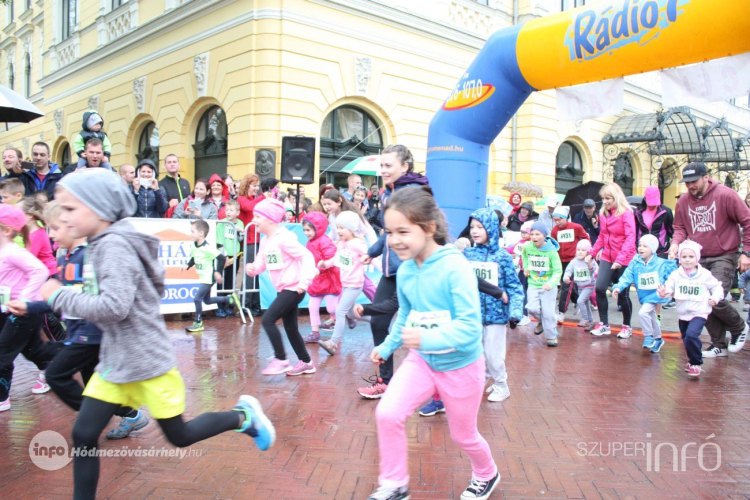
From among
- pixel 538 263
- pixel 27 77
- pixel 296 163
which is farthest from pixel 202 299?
pixel 27 77

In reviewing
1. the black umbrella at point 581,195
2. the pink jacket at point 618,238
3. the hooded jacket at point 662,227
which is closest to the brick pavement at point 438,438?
the pink jacket at point 618,238

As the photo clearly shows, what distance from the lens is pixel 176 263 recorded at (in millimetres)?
8359

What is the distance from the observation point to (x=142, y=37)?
678 inches

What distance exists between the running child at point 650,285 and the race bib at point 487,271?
110 inches

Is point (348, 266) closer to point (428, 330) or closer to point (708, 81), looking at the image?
point (428, 330)

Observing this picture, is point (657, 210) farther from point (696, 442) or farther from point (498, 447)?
point (498, 447)

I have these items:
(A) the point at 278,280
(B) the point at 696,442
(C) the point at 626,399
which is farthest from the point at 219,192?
(B) the point at 696,442

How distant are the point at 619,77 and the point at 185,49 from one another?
39.7 feet

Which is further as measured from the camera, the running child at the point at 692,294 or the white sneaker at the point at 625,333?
the white sneaker at the point at 625,333

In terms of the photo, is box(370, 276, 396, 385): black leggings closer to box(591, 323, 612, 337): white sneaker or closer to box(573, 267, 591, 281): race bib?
box(591, 323, 612, 337): white sneaker

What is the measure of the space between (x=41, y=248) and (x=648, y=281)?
6401 mm

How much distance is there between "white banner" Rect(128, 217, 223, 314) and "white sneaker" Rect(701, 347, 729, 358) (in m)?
6.39

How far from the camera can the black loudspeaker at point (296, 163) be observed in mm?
10367

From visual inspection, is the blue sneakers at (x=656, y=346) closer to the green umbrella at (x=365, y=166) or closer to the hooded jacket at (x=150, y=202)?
the hooded jacket at (x=150, y=202)
